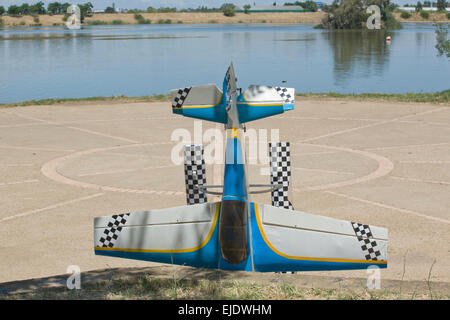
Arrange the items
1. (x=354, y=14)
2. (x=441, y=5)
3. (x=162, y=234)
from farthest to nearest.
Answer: (x=441, y=5) → (x=354, y=14) → (x=162, y=234)

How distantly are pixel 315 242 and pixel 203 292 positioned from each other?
78.4 inches

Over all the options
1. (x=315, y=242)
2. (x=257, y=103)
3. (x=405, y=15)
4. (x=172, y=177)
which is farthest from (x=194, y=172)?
(x=405, y=15)

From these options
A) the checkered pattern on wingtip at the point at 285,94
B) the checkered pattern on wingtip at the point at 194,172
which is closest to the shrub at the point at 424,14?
the checkered pattern on wingtip at the point at 285,94

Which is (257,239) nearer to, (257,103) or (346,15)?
(257,103)

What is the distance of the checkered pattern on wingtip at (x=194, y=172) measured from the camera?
41.1 feet

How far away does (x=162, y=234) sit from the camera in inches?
360

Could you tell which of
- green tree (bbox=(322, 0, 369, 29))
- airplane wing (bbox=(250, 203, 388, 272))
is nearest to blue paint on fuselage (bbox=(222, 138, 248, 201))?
airplane wing (bbox=(250, 203, 388, 272))

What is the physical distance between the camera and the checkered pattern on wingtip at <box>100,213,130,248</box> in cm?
918

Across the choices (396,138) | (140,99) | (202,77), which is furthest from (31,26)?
(396,138)

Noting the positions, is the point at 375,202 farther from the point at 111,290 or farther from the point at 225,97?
the point at 111,290

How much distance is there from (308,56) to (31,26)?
478 ft

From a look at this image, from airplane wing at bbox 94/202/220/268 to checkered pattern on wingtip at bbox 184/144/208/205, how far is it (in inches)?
128

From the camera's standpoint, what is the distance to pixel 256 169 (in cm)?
1891

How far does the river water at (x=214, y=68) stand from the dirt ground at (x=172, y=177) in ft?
62.5
